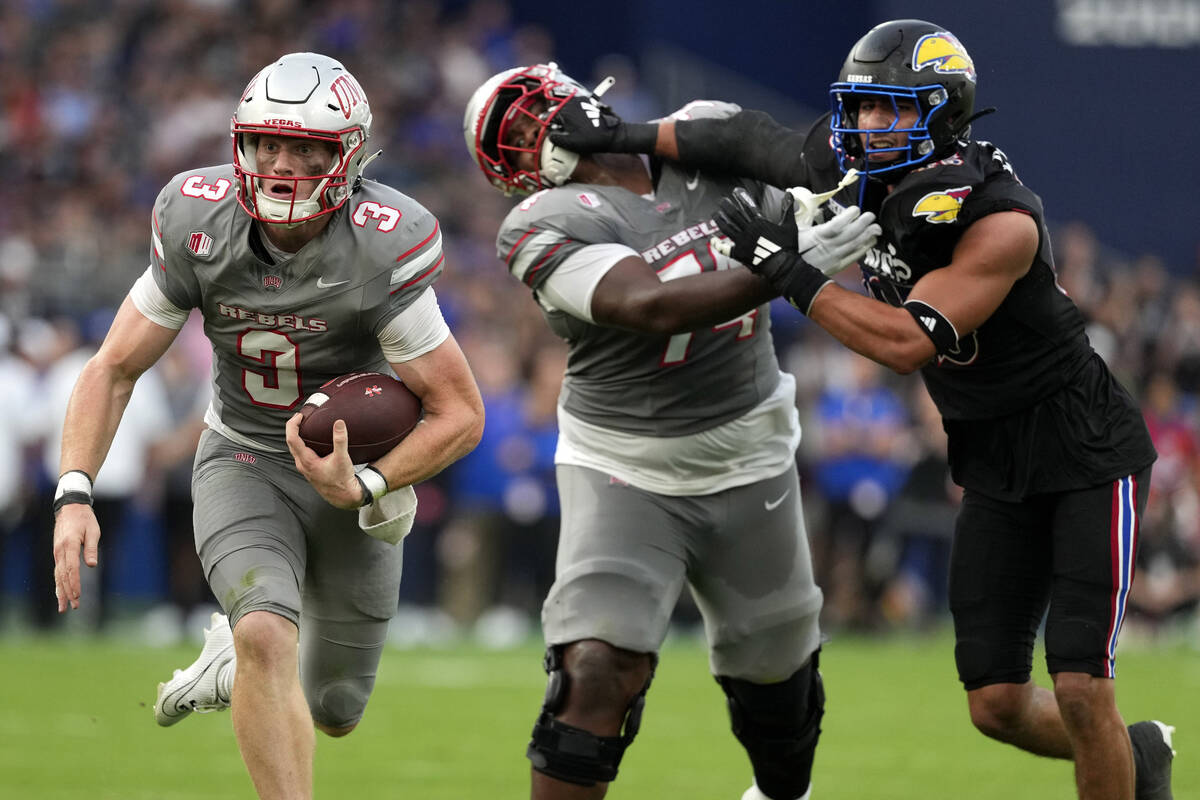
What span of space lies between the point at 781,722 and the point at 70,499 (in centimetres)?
198

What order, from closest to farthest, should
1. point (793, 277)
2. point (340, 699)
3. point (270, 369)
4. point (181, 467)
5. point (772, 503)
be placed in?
point (793, 277) → point (270, 369) → point (772, 503) → point (340, 699) → point (181, 467)

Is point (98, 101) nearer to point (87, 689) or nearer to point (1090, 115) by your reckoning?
point (87, 689)

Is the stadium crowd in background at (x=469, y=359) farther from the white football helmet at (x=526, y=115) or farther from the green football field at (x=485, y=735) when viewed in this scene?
the white football helmet at (x=526, y=115)

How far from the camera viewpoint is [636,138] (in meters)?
4.79

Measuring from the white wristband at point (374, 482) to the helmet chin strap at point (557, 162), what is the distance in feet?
3.22

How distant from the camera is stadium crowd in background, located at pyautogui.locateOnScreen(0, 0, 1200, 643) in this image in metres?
11.0

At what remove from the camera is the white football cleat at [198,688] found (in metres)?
4.62

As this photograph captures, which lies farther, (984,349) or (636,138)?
(636,138)

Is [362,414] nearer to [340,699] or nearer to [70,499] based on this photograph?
[70,499]

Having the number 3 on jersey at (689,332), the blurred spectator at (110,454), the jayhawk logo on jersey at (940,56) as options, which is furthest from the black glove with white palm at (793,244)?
the blurred spectator at (110,454)

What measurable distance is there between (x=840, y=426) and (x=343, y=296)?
24.4ft

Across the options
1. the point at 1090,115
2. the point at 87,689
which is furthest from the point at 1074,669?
the point at 1090,115

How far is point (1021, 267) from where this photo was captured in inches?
171

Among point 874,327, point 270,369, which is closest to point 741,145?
point 874,327
